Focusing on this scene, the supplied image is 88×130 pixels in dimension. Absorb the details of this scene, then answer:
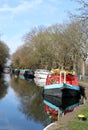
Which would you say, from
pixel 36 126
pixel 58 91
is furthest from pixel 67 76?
pixel 36 126

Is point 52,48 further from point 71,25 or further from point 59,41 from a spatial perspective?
point 71,25

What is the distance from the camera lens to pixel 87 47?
49.0m

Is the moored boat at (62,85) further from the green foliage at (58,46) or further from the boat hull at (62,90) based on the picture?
the green foliage at (58,46)

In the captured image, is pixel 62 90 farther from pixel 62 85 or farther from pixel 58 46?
pixel 58 46

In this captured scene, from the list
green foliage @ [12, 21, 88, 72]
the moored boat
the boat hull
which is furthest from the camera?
green foliage @ [12, 21, 88, 72]

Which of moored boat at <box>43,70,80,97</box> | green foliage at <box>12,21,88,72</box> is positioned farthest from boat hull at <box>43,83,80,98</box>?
green foliage at <box>12,21,88,72</box>

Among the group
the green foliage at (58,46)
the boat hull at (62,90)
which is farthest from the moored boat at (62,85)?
the green foliage at (58,46)

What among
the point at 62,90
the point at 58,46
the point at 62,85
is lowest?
the point at 62,90

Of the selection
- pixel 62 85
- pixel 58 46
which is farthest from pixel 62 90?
pixel 58 46

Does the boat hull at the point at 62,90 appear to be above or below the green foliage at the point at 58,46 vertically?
below

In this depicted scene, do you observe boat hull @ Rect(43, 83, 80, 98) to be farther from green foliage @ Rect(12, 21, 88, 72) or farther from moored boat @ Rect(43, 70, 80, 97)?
green foliage @ Rect(12, 21, 88, 72)

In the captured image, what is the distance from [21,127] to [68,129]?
5.33 metres

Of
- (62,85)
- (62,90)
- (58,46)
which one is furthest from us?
(58,46)

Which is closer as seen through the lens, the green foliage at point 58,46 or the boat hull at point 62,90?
the boat hull at point 62,90
